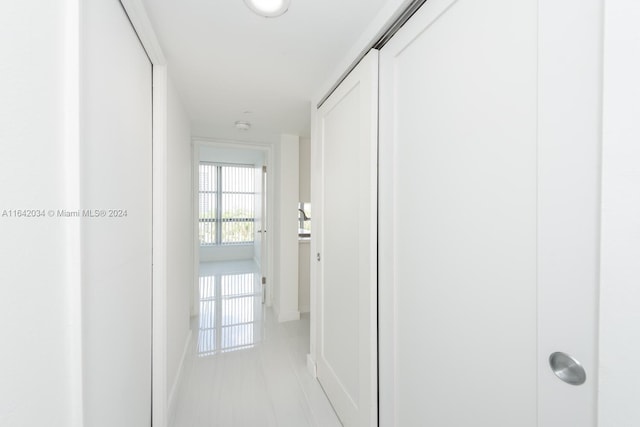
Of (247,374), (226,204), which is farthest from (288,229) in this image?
(226,204)

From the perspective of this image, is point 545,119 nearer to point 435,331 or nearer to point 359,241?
point 435,331

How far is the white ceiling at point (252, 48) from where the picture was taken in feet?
4.03

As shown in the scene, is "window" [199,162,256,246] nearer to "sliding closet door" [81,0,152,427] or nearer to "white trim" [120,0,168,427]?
"white trim" [120,0,168,427]

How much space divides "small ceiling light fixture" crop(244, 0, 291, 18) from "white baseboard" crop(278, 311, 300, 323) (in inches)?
116

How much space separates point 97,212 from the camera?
0.86 meters

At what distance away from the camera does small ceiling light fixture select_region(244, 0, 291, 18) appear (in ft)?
3.81

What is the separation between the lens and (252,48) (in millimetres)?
1522

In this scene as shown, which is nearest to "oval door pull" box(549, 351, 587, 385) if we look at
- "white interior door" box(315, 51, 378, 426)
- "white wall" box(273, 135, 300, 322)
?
"white interior door" box(315, 51, 378, 426)

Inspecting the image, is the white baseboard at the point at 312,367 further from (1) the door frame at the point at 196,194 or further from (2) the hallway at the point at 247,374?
(1) the door frame at the point at 196,194

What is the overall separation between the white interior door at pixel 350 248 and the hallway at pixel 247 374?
0.82ft

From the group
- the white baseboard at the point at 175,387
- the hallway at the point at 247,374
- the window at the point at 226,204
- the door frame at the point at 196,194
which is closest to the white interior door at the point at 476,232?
the hallway at the point at 247,374

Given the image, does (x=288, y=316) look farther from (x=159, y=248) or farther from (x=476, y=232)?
(x=476, y=232)

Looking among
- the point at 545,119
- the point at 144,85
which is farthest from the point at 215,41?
the point at 545,119

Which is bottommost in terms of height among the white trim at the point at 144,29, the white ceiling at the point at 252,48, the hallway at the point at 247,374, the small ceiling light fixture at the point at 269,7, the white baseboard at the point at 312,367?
the hallway at the point at 247,374
